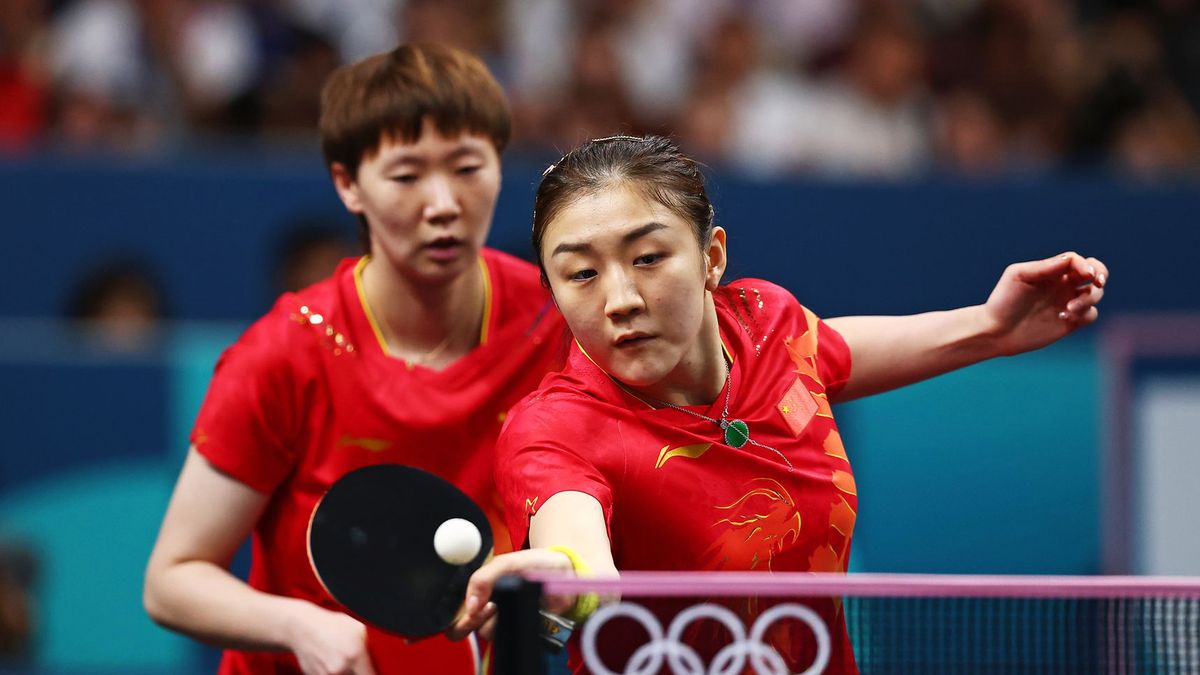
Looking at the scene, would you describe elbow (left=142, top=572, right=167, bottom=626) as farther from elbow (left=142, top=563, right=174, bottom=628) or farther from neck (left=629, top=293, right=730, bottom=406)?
neck (left=629, top=293, right=730, bottom=406)

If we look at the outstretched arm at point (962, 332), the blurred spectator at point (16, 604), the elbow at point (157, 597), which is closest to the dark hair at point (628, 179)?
the outstretched arm at point (962, 332)

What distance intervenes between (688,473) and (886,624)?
425 millimetres

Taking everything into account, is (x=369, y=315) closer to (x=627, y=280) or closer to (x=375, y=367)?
(x=375, y=367)

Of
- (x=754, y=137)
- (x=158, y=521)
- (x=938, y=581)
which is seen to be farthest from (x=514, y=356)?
(x=754, y=137)

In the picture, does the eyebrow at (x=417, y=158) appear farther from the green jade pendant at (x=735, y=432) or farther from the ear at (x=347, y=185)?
the green jade pendant at (x=735, y=432)

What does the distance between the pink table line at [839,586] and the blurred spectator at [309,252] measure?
151 inches

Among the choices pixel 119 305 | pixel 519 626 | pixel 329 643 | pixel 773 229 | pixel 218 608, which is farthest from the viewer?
pixel 773 229

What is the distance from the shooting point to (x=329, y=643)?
2.71 meters

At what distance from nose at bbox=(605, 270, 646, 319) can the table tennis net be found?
0.47 meters

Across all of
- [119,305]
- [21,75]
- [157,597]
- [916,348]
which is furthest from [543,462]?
[21,75]

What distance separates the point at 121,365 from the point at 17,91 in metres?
1.85

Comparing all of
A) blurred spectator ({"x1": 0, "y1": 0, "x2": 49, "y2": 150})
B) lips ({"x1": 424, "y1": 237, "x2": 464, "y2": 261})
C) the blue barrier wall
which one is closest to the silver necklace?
lips ({"x1": 424, "y1": 237, "x2": 464, "y2": 261})

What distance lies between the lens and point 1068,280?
275 centimetres

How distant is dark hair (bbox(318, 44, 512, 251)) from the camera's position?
3.14 metres
